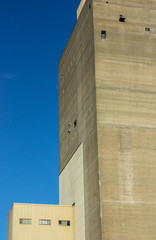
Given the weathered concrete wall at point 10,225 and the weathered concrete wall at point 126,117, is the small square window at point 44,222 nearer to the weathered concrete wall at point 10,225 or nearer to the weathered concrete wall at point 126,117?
the weathered concrete wall at point 10,225

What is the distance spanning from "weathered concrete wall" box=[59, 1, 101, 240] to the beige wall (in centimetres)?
135

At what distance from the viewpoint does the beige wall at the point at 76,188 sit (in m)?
68.1

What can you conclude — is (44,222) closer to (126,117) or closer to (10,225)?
(10,225)

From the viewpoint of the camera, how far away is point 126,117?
65.6 m

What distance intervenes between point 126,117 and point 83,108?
752 centimetres

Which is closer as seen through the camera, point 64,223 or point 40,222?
point 40,222

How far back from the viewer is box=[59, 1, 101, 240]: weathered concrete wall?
63.7 meters

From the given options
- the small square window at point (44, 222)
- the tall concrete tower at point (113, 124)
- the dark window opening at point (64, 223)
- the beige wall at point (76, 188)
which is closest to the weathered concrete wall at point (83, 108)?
the tall concrete tower at point (113, 124)

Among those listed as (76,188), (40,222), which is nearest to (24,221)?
(40,222)

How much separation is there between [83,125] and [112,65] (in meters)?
8.89

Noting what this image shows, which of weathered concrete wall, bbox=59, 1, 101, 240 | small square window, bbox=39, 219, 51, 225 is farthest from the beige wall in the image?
small square window, bbox=39, 219, 51, 225

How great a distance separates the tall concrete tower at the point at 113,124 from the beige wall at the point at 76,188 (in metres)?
0.13

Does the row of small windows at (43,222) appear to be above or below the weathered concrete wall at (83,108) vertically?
below

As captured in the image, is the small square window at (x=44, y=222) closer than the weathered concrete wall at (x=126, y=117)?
No
